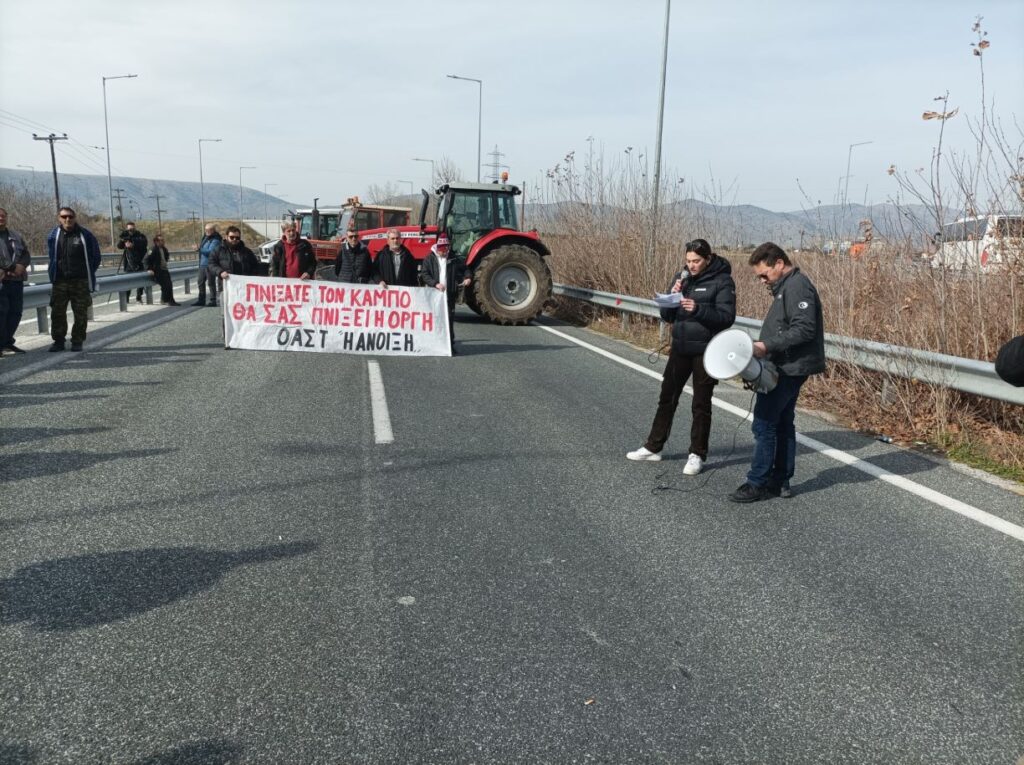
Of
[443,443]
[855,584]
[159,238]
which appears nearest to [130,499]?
[443,443]

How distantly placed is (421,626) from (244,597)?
871mm

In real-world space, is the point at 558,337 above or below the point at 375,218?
below

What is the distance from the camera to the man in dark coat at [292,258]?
12.7 metres

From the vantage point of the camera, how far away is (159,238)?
19906 millimetres

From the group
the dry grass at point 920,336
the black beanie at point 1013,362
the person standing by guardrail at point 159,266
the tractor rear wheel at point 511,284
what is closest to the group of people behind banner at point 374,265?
the tractor rear wheel at point 511,284

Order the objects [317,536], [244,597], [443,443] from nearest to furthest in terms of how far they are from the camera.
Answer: [244,597] < [317,536] < [443,443]

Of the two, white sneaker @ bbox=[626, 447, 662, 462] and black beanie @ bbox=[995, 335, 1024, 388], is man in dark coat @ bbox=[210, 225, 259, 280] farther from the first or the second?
black beanie @ bbox=[995, 335, 1024, 388]

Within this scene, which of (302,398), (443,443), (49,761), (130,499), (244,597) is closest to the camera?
(49,761)

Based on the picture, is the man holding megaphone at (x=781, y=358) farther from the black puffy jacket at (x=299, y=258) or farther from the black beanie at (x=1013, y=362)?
the black puffy jacket at (x=299, y=258)

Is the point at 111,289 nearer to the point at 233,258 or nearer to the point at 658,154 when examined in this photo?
the point at 233,258

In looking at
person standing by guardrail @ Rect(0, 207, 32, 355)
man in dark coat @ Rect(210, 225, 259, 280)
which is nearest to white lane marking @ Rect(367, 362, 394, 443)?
man in dark coat @ Rect(210, 225, 259, 280)

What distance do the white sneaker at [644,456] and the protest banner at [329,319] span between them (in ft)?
19.4

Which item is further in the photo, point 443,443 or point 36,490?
point 443,443

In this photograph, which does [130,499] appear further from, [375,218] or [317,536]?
[375,218]
